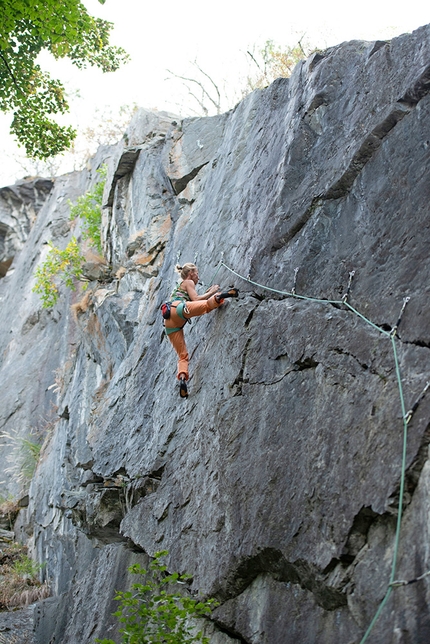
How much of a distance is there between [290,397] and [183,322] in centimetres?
248

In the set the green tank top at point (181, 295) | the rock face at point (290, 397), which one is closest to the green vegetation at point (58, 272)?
the rock face at point (290, 397)

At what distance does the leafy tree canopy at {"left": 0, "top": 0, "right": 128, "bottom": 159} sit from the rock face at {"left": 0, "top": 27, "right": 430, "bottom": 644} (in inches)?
113

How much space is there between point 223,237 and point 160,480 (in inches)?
124

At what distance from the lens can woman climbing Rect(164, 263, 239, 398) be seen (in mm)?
8227

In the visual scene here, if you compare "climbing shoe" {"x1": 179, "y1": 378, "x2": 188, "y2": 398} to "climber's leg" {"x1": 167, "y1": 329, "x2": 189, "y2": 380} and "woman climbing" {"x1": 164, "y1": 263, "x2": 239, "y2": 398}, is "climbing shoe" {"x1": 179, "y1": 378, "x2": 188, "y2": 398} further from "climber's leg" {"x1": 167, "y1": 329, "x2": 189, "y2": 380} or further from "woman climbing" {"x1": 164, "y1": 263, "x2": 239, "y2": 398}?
"climber's leg" {"x1": 167, "y1": 329, "x2": 189, "y2": 380}

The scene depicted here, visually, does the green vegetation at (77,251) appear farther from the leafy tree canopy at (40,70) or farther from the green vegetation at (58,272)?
the leafy tree canopy at (40,70)

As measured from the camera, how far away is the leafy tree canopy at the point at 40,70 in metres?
11.5

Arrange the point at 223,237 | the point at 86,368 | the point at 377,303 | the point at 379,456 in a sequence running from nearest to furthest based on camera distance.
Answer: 1. the point at 379,456
2. the point at 377,303
3. the point at 223,237
4. the point at 86,368

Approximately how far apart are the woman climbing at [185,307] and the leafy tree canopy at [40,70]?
5.04 meters

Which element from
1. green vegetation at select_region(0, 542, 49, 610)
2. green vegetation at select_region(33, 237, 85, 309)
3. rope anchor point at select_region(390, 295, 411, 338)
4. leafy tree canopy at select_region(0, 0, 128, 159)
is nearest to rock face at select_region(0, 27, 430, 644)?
rope anchor point at select_region(390, 295, 411, 338)

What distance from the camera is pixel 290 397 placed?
6.66 m

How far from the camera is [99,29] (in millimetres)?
13984

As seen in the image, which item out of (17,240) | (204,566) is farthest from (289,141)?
(17,240)

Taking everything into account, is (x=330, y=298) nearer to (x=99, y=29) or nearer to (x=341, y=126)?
(x=341, y=126)
